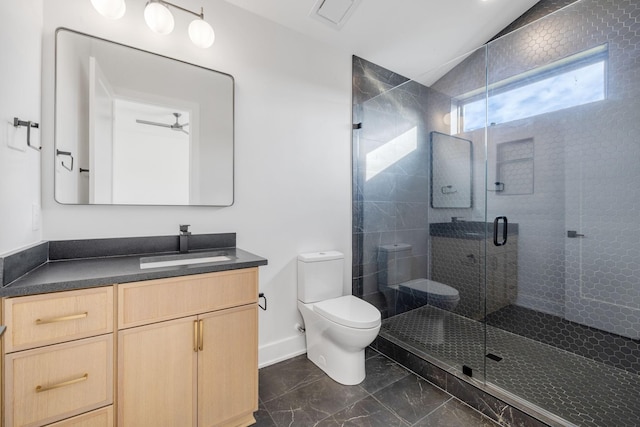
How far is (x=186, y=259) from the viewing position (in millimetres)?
1609

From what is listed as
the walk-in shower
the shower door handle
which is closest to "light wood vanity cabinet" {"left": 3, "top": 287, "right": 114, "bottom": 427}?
the walk-in shower

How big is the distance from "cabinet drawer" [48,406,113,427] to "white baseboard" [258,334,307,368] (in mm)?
1009

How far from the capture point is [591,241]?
203 centimetres

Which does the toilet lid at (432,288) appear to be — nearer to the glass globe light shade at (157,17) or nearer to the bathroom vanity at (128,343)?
the bathroom vanity at (128,343)

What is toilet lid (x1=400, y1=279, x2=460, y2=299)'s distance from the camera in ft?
8.27

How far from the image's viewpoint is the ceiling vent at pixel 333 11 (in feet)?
6.33

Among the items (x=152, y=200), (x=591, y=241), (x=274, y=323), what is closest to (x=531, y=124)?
(x=591, y=241)

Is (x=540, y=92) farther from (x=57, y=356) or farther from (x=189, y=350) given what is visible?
(x=57, y=356)

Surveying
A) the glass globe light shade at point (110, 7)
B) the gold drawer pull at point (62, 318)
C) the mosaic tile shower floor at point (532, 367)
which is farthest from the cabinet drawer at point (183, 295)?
the mosaic tile shower floor at point (532, 367)

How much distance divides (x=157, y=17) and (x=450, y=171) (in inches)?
97.8

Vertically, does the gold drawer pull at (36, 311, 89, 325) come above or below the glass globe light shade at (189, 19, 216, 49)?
below

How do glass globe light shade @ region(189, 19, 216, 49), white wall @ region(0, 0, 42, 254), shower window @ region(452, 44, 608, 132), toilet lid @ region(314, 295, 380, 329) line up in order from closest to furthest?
1. white wall @ region(0, 0, 42, 254)
2. glass globe light shade @ region(189, 19, 216, 49)
3. toilet lid @ region(314, 295, 380, 329)
4. shower window @ region(452, 44, 608, 132)

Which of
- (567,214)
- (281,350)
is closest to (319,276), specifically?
(281,350)

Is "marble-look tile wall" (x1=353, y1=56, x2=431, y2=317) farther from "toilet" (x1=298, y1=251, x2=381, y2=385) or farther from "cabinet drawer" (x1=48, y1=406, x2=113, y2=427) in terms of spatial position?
"cabinet drawer" (x1=48, y1=406, x2=113, y2=427)
